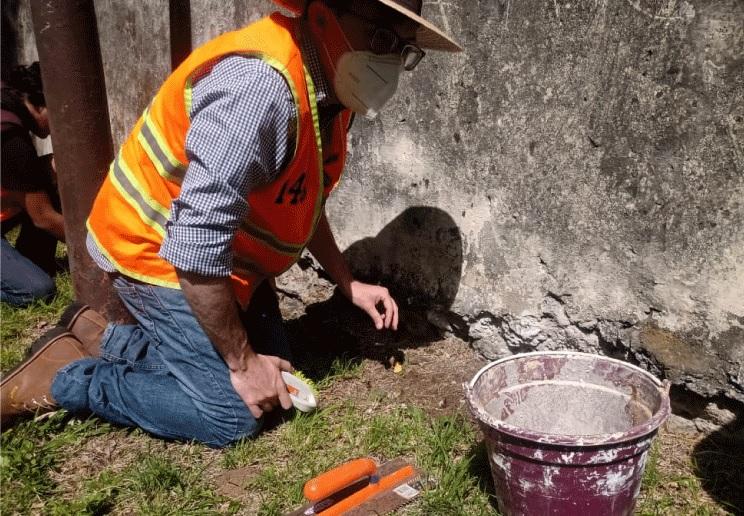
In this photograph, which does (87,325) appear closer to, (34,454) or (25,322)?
(34,454)

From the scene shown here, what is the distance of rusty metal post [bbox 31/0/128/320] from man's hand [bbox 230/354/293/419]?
991 millimetres

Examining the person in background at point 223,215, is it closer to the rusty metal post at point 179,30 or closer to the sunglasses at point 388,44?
the sunglasses at point 388,44

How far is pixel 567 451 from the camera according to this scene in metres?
2.00

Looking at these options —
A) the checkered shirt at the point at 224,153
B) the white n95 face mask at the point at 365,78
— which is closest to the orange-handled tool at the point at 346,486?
the checkered shirt at the point at 224,153

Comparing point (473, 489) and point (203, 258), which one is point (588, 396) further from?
point (203, 258)

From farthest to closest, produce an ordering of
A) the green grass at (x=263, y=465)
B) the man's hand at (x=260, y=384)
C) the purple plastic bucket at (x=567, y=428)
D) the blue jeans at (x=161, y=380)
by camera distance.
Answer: the blue jeans at (x=161, y=380) → the man's hand at (x=260, y=384) → the green grass at (x=263, y=465) → the purple plastic bucket at (x=567, y=428)

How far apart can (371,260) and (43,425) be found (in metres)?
1.64

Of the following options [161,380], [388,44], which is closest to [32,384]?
[161,380]

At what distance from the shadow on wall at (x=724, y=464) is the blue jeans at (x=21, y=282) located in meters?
3.42

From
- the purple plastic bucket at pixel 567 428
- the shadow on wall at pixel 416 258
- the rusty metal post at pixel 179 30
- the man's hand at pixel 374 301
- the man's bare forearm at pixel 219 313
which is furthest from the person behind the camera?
the rusty metal post at pixel 179 30

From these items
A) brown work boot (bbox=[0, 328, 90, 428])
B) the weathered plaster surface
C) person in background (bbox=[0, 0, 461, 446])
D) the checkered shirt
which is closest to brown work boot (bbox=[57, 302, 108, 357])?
person in background (bbox=[0, 0, 461, 446])

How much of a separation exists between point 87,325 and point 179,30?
1.84m

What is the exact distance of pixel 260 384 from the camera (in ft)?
8.54

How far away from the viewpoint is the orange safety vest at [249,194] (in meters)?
2.38
